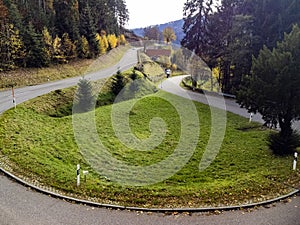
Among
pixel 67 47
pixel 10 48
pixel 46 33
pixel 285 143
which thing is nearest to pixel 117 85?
pixel 10 48

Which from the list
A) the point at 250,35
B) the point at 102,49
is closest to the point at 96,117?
the point at 250,35

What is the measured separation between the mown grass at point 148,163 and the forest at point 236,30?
17.0ft

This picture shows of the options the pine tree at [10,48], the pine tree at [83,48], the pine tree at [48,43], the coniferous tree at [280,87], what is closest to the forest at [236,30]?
the coniferous tree at [280,87]

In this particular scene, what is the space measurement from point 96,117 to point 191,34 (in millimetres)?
18925

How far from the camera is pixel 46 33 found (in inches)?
1199

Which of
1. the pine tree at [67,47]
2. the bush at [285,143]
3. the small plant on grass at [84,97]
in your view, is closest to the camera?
the bush at [285,143]

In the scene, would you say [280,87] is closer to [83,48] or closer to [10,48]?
[10,48]

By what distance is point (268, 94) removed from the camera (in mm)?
11906

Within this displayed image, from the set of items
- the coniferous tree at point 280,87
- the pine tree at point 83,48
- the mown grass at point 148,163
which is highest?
the pine tree at point 83,48

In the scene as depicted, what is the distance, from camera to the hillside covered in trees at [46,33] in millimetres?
26672

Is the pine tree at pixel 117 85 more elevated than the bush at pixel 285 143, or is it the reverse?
the pine tree at pixel 117 85

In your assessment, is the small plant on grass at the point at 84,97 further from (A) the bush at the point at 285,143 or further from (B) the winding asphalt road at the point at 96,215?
(A) the bush at the point at 285,143

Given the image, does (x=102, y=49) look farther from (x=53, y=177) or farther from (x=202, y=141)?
(x=53, y=177)

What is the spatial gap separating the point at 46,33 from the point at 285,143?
26.9m
